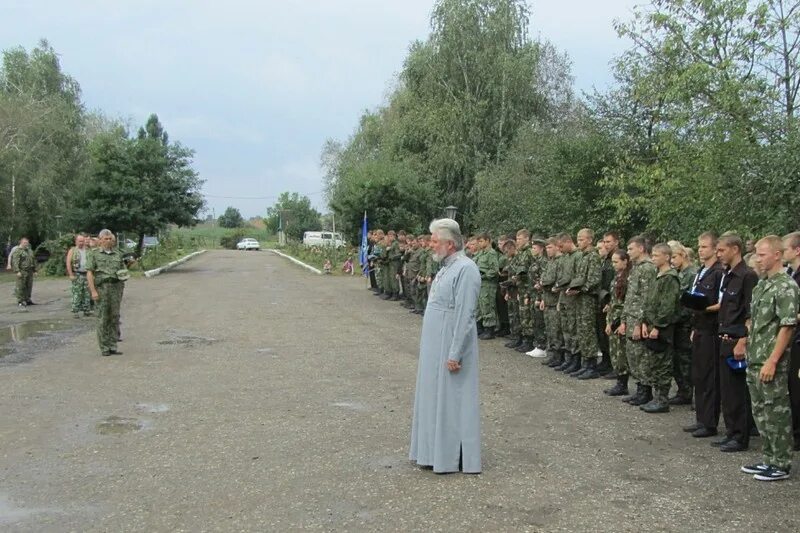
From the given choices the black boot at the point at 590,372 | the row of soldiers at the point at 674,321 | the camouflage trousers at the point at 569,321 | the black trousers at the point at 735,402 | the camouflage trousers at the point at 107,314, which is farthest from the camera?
the camouflage trousers at the point at 107,314

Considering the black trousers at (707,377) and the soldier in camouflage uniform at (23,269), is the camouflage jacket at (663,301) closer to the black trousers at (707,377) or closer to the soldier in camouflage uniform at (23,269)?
the black trousers at (707,377)

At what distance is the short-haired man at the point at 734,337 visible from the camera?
645 centimetres

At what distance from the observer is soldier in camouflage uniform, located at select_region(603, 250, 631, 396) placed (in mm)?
8797

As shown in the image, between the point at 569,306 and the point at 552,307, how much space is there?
0.59 m

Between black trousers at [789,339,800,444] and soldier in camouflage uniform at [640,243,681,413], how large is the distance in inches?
56.1

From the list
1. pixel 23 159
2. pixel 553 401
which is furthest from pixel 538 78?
pixel 553 401

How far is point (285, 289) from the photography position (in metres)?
24.7

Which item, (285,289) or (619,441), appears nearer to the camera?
(619,441)

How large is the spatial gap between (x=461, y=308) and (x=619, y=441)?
2240mm

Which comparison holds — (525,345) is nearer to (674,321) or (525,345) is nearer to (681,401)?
(681,401)

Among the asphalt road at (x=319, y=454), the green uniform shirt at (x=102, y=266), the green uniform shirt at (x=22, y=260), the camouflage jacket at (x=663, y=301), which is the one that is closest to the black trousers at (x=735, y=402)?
the asphalt road at (x=319, y=454)

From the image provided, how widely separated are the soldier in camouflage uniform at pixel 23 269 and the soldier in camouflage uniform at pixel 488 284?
37.5 feet

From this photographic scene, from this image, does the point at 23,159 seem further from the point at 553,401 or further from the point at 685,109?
the point at 553,401

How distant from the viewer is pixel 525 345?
12.6 metres
